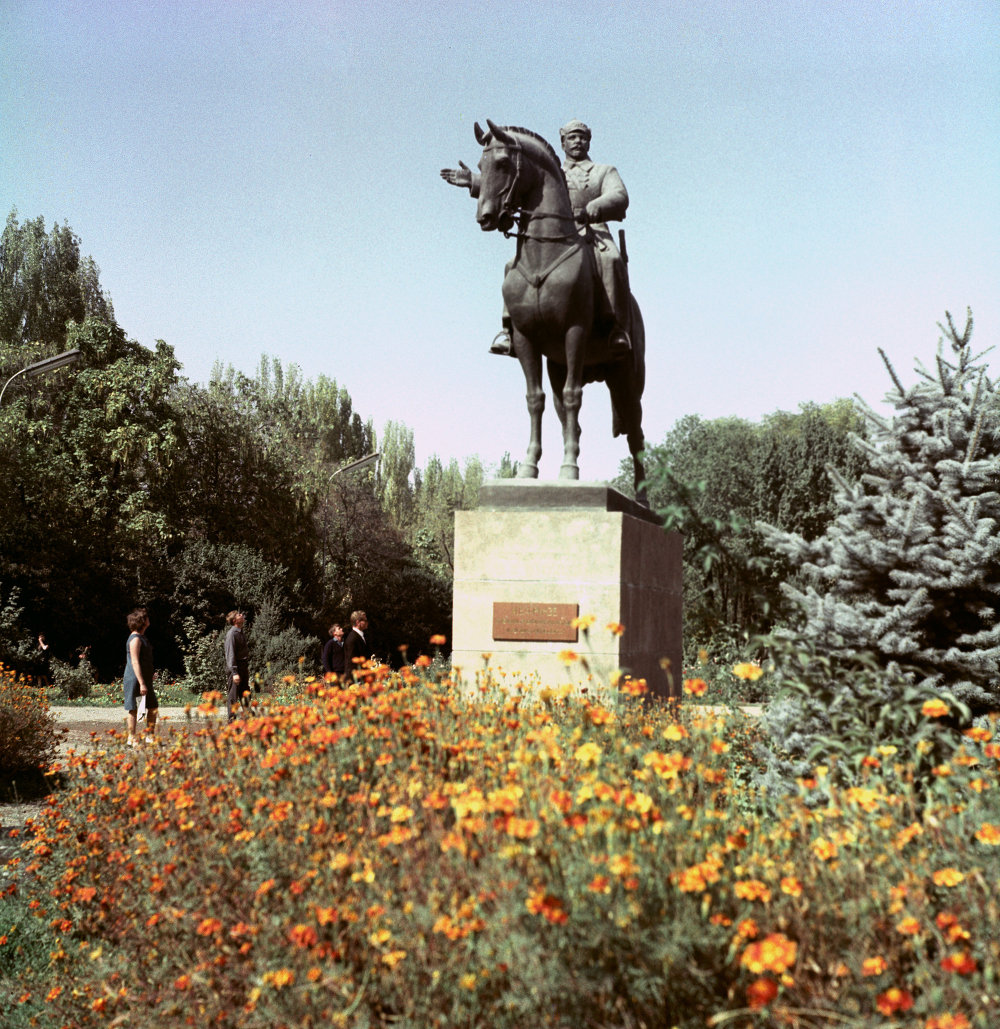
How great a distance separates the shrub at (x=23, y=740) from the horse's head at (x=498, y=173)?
250 inches

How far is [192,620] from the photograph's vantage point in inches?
1053

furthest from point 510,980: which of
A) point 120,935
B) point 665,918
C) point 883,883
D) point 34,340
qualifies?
point 34,340

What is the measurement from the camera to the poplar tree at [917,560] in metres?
5.10

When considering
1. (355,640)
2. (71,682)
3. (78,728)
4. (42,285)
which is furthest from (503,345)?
(42,285)

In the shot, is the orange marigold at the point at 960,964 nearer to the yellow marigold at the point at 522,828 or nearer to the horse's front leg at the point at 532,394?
the yellow marigold at the point at 522,828

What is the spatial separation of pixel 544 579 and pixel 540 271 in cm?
244

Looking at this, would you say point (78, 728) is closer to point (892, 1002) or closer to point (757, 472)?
point (892, 1002)

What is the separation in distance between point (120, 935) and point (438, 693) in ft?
7.05

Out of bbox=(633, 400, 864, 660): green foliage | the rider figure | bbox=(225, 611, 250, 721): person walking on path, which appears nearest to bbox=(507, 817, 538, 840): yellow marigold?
bbox=(633, 400, 864, 660): green foliage

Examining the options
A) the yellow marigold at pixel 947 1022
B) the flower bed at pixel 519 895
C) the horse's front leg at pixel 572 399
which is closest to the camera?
the yellow marigold at pixel 947 1022

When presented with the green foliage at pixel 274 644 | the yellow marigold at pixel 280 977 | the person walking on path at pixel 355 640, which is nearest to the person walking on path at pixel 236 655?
the person walking on path at pixel 355 640

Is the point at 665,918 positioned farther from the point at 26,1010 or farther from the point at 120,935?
the point at 26,1010

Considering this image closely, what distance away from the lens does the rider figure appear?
29.0 ft

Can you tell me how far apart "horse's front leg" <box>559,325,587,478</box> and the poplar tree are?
3212 millimetres
